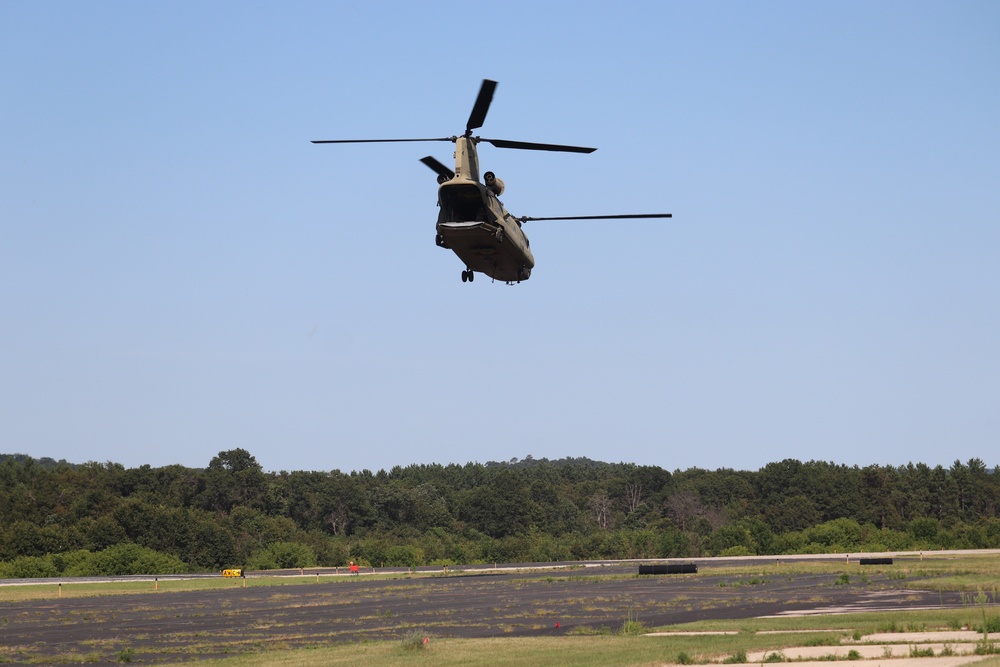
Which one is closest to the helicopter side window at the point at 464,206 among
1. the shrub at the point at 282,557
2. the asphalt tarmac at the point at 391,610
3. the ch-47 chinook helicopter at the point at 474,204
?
the ch-47 chinook helicopter at the point at 474,204

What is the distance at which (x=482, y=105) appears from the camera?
33.7 meters

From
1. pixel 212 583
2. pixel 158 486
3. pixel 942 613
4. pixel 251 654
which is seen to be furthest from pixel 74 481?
pixel 942 613

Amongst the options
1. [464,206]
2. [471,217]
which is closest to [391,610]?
[471,217]

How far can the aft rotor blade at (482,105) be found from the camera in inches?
1280

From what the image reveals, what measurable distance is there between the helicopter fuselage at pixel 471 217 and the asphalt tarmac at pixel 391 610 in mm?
12522

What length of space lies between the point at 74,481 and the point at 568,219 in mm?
99653

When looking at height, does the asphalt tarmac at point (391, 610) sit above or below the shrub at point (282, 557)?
below

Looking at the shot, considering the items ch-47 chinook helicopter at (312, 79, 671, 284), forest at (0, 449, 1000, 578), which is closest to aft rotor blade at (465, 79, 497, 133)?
ch-47 chinook helicopter at (312, 79, 671, 284)

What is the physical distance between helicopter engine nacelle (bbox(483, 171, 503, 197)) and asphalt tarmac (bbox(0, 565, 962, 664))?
1432 centimetres

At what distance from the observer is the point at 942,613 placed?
36406 mm

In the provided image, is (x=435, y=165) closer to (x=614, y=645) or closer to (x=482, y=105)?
(x=482, y=105)

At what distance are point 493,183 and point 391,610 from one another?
2230 centimetres

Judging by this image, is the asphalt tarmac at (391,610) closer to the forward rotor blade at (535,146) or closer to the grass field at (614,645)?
the grass field at (614,645)

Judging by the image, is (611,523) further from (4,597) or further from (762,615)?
(762,615)
